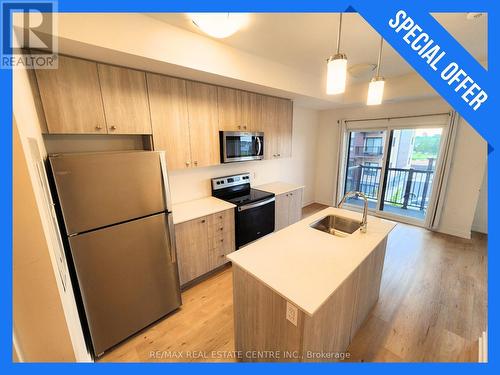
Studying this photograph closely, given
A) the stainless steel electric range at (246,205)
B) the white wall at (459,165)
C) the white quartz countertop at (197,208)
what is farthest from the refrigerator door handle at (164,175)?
the white wall at (459,165)

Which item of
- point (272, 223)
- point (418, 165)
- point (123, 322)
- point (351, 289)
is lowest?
point (123, 322)

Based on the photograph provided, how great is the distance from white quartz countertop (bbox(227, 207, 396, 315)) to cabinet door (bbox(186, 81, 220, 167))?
1.36 metres

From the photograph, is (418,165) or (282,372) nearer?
(282,372)

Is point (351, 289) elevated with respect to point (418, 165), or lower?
lower

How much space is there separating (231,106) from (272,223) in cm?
183

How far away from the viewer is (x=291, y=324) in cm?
110

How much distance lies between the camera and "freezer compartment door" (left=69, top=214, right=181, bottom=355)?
4.91 ft

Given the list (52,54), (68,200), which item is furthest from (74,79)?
(68,200)

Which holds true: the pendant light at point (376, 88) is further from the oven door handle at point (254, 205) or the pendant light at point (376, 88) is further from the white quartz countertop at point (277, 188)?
the white quartz countertop at point (277, 188)

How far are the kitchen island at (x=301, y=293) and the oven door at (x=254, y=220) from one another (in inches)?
39.4

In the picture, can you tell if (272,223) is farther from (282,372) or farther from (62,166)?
(62,166)

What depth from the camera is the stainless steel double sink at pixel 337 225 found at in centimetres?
207

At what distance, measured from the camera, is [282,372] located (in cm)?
93

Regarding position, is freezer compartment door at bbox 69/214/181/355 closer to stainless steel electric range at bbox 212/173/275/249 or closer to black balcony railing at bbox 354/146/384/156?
stainless steel electric range at bbox 212/173/275/249
